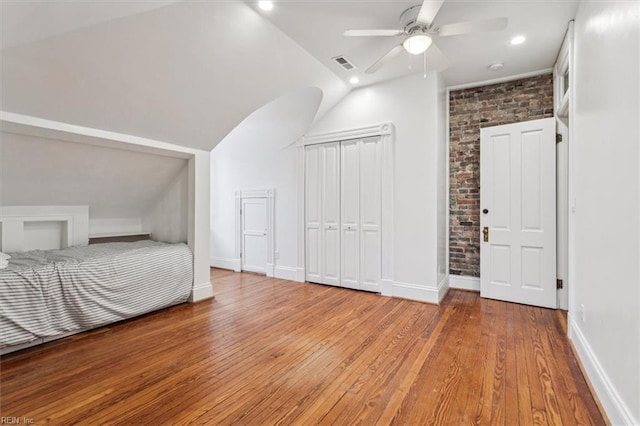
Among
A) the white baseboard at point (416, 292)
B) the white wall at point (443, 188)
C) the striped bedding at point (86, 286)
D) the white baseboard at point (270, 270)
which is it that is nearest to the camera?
the striped bedding at point (86, 286)

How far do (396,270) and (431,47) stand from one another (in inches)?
102

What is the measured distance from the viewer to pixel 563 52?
3059 millimetres

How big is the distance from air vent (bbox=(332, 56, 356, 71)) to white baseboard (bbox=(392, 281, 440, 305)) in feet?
9.24

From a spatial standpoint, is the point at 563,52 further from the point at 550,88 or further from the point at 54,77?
the point at 54,77

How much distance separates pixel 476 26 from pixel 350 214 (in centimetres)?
263

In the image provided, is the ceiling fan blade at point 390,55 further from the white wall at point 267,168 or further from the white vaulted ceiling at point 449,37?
the white wall at point 267,168

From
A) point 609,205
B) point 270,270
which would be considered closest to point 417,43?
point 609,205

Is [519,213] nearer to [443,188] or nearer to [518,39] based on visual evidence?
[443,188]

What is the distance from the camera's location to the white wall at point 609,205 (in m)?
1.41

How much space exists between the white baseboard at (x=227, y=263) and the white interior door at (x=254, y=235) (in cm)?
13

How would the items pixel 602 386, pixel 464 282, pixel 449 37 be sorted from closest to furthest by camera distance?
pixel 602 386 → pixel 449 37 → pixel 464 282

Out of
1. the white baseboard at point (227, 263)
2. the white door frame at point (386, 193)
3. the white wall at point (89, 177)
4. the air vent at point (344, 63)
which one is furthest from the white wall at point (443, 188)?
the white baseboard at point (227, 263)

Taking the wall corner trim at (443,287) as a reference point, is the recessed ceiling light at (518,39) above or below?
above

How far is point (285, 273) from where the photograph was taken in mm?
4816
